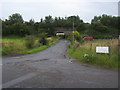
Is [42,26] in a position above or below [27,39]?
above

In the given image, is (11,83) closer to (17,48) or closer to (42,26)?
(17,48)

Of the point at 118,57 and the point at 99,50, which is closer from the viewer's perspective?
the point at 118,57

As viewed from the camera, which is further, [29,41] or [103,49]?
[29,41]

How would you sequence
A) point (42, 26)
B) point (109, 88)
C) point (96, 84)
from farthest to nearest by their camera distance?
1. point (42, 26)
2. point (96, 84)
3. point (109, 88)

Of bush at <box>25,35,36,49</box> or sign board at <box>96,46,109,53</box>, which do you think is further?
bush at <box>25,35,36,49</box>

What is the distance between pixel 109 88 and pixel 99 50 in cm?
821

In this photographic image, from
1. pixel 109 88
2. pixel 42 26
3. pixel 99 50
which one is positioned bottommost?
pixel 109 88

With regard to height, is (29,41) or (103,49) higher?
(29,41)

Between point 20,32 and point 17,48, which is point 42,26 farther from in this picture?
point 17,48

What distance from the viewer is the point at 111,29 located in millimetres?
82438

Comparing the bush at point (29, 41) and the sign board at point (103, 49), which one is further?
the bush at point (29, 41)

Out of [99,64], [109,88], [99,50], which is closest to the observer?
[109,88]

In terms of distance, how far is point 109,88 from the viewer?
23.3ft

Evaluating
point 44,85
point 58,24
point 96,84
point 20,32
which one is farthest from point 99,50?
point 58,24
